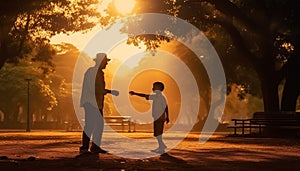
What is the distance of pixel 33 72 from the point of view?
9288cm

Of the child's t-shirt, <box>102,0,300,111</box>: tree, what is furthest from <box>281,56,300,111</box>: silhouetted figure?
the child's t-shirt

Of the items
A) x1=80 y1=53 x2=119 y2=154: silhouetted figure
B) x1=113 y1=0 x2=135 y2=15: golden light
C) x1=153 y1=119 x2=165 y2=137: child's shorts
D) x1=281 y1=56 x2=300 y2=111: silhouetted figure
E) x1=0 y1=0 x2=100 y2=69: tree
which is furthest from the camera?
x1=0 y1=0 x2=100 y2=69: tree

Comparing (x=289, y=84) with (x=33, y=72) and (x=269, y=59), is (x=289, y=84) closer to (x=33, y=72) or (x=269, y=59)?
(x=269, y=59)

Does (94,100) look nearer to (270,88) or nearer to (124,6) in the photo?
(270,88)

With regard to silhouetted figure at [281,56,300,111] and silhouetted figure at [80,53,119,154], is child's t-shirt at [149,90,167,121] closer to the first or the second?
silhouetted figure at [80,53,119,154]

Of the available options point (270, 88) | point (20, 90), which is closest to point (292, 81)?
point (270, 88)

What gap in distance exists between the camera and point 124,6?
1303 inches

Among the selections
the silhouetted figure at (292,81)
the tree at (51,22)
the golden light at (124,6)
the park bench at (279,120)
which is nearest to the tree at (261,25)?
the silhouetted figure at (292,81)

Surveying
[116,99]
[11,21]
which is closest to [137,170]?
[11,21]

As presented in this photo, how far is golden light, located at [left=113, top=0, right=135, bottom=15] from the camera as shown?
3149 centimetres

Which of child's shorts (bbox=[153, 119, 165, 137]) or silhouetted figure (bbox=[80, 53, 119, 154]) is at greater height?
silhouetted figure (bbox=[80, 53, 119, 154])

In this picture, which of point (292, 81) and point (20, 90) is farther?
point (20, 90)

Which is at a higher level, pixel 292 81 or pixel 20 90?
pixel 20 90

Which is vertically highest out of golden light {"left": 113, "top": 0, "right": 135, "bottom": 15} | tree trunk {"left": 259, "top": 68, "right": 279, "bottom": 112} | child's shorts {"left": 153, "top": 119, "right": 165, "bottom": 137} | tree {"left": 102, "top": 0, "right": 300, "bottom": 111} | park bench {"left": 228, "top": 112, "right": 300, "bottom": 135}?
golden light {"left": 113, "top": 0, "right": 135, "bottom": 15}
